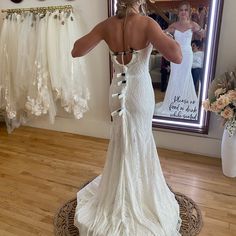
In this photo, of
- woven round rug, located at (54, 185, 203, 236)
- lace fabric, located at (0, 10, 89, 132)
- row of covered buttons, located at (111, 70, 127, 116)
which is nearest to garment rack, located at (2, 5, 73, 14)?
lace fabric, located at (0, 10, 89, 132)

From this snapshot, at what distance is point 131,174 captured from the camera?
4.83 ft

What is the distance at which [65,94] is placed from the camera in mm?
2574

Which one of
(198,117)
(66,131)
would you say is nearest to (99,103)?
(66,131)

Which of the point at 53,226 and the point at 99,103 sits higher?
the point at 99,103

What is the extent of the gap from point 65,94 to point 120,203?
1407mm

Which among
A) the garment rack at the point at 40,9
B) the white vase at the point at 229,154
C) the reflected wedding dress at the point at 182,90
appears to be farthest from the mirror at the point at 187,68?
the garment rack at the point at 40,9

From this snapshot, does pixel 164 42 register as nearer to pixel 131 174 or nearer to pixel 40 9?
pixel 131 174

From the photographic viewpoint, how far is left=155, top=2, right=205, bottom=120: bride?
215 centimetres

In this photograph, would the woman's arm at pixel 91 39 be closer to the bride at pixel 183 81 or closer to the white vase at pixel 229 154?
the bride at pixel 183 81

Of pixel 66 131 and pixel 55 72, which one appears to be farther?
pixel 66 131

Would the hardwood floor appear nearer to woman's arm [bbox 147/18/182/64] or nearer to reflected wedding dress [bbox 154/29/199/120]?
reflected wedding dress [bbox 154/29/199/120]

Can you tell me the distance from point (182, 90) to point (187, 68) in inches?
7.8

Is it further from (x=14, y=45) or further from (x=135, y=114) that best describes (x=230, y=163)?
(x=14, y=45)

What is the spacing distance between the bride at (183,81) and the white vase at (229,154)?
367mm
